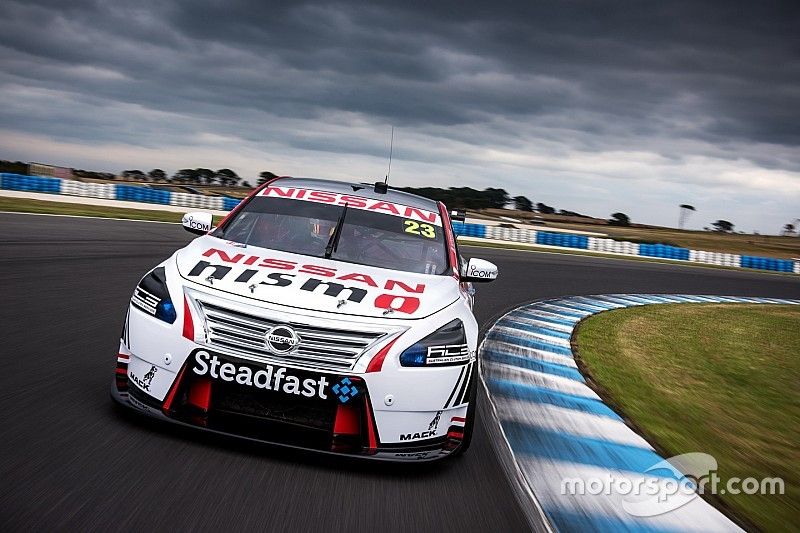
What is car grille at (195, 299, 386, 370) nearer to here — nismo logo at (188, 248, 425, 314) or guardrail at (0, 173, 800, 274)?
nismo logo at (188, 248, 425, 314)

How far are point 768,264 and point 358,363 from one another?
45409mm

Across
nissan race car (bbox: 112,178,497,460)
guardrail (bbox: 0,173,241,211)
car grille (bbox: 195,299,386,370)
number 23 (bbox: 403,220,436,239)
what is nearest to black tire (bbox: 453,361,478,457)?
nissan race car (bbox: 112,178,497,460)

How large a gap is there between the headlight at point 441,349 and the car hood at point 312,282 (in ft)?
0.48

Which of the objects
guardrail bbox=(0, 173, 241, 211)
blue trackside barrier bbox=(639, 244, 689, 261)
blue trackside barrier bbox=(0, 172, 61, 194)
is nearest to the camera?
blue trackside barrier bbox=(0, 172, 61, 194)

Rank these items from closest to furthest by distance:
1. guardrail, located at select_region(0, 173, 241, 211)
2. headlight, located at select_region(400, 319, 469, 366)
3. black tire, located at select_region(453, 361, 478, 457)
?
headlight, located at select_region(400, 319, 469, 366) < black tire, located at select_region(453, 361, 478, 457) < guardrail, located at select_region(0, 173, 241, 211)

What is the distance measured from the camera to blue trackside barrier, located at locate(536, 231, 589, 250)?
41.9 metres

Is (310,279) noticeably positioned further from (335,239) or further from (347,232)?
(347,232)

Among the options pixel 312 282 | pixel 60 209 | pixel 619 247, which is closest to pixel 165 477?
pixel 312 282

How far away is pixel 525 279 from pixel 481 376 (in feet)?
37.1

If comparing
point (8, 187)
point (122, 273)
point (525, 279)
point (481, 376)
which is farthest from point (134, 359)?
point (8, 187)

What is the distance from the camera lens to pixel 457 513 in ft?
11.8

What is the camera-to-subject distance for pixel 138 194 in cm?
3962

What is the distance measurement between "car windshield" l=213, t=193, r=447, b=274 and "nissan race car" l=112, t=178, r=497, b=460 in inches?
20.2

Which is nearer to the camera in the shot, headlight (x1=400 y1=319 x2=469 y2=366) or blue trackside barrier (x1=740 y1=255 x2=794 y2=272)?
headlight (x1=400 y1=319 x2=469 y2=366)
